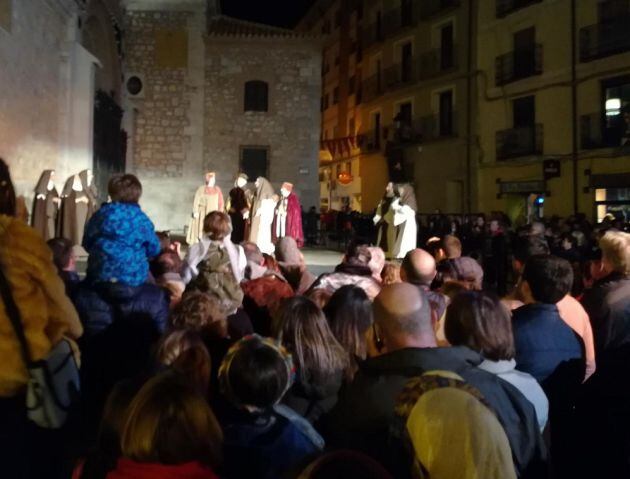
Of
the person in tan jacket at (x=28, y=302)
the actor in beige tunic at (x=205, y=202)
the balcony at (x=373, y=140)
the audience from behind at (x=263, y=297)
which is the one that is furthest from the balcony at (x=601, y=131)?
the person in tan jacket at (x=28, y=302)

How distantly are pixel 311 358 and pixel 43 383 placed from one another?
118 centimetres

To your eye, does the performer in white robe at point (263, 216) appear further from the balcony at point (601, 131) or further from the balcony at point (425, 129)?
the balcony at point (425, 129)

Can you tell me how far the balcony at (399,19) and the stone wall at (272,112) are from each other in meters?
9.93

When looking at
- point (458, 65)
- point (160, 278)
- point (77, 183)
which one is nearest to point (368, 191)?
point (458, 65)

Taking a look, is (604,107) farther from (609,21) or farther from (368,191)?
(368,191)

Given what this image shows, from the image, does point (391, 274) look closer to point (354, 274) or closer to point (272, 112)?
point (354, 274)

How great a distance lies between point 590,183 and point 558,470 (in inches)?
830

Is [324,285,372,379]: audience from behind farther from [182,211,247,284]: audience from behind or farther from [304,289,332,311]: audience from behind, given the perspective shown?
[182,211,247,284]: audience from behind

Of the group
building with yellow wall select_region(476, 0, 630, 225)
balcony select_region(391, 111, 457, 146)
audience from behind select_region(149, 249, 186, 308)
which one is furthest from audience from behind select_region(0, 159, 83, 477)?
balcony select_region(391, 111, 457, 146)

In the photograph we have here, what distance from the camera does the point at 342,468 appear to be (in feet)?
5.53

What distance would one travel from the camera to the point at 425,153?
102 feet

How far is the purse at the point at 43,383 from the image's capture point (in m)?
2.77

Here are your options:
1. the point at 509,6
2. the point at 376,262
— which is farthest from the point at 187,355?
the point at 509,6

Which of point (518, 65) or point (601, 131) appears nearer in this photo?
point (601, 131)
